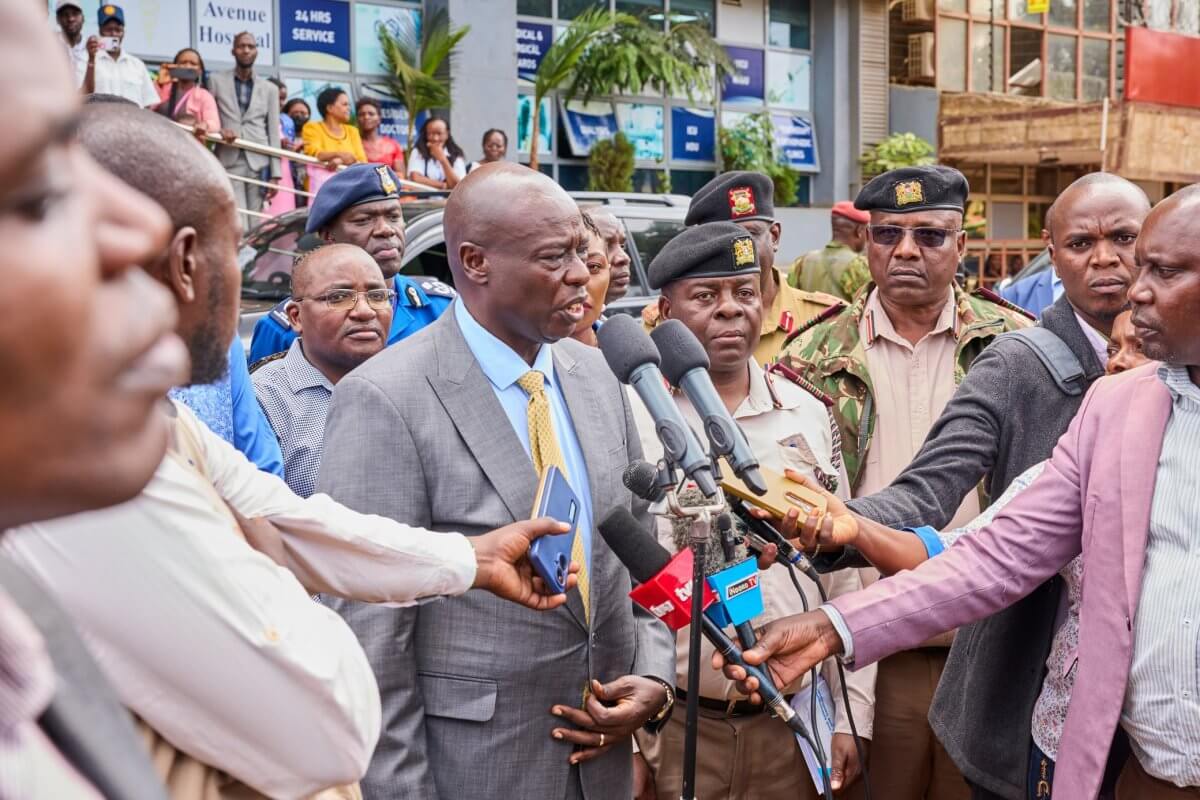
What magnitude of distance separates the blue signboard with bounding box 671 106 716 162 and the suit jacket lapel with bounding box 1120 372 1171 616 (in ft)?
54.7

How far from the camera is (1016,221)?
23859 mm

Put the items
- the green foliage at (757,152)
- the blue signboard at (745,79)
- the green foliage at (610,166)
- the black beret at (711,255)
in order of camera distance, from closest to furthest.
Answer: the black beret at (711,255) < the green foliage at (610,166) < the green foliage at (757,152) < the blue signboard at (745,79)

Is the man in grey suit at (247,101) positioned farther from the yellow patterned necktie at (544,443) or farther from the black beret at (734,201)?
the yellow patterned necktie at (544,443)

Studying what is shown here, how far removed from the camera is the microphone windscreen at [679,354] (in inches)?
102

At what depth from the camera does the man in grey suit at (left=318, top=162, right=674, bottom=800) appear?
112 inches

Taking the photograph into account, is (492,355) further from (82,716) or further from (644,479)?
(82,716)

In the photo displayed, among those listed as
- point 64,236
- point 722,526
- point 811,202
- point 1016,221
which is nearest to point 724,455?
point 722,526

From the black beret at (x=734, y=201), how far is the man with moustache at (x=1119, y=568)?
3042 millimetres

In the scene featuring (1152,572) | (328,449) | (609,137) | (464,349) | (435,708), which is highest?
(609,137)

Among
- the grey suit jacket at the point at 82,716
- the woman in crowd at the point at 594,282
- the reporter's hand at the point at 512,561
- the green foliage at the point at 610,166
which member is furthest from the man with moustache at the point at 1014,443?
the green foliage at the point at 610,166

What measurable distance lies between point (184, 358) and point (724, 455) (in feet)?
5.19

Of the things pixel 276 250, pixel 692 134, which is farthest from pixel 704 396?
pixel 692 134

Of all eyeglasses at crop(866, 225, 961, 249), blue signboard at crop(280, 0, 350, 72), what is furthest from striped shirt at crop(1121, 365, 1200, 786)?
blue signboard at crop(280, 0, 350, 72)

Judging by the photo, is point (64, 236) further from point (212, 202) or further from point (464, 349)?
point (464, 349)
